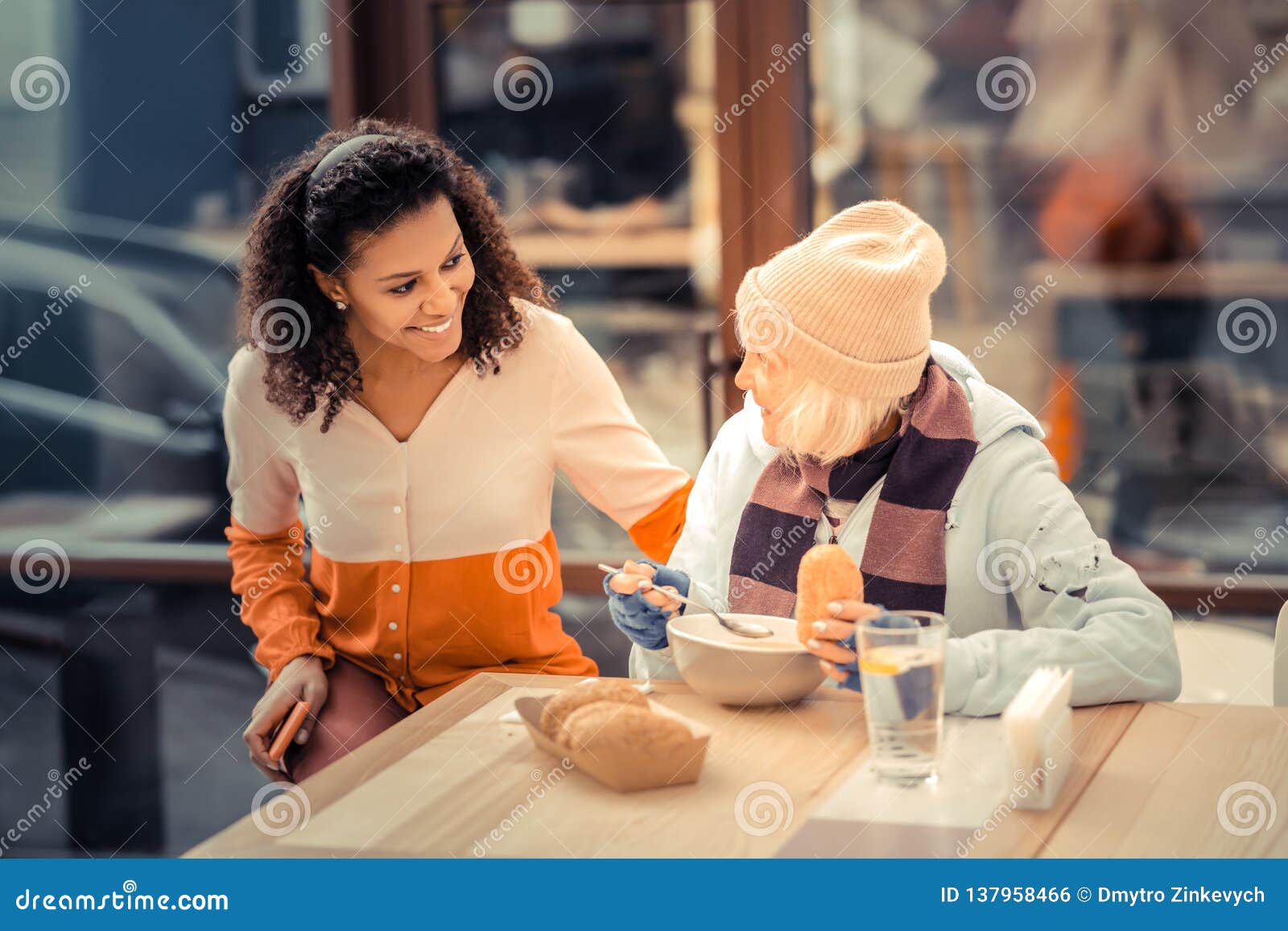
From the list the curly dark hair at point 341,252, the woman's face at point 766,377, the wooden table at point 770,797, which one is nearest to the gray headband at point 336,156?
the curly dark hair at point 341,252

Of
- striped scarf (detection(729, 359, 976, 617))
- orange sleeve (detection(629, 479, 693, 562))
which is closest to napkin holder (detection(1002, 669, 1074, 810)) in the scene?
striped scarf (detection(729, 359, 976, 617))

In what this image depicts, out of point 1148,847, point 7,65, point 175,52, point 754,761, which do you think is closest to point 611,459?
point 754,761

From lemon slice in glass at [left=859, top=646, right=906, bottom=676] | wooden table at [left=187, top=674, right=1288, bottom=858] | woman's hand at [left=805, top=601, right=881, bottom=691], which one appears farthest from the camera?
woman's hand at [left=805, top=601, right=881, bottom=691]

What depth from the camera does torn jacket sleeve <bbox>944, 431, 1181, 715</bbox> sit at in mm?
1454

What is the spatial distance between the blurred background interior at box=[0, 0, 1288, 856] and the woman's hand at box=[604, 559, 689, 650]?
54.1 inches

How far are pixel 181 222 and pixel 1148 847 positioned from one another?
280 centimetres

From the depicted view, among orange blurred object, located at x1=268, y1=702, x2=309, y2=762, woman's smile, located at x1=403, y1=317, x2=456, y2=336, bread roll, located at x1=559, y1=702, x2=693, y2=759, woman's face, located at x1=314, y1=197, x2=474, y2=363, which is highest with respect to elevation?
woman's face, located at x1=314, y1=197, x2=474, y2=363

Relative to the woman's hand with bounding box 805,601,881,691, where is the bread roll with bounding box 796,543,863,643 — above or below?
above

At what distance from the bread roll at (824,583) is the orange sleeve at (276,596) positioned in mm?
931

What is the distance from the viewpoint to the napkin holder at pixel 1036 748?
3.99ft

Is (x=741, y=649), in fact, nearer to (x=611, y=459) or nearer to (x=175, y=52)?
(x=611, y=459)

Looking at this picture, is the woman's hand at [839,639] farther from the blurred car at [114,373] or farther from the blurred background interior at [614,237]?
the blurred car at [114,373]

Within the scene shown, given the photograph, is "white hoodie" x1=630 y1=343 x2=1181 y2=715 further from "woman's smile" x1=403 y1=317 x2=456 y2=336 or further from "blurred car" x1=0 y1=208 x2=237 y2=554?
"blurred car" x1=0 y1=208 x2=237 y2=554

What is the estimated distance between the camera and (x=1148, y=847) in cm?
114
